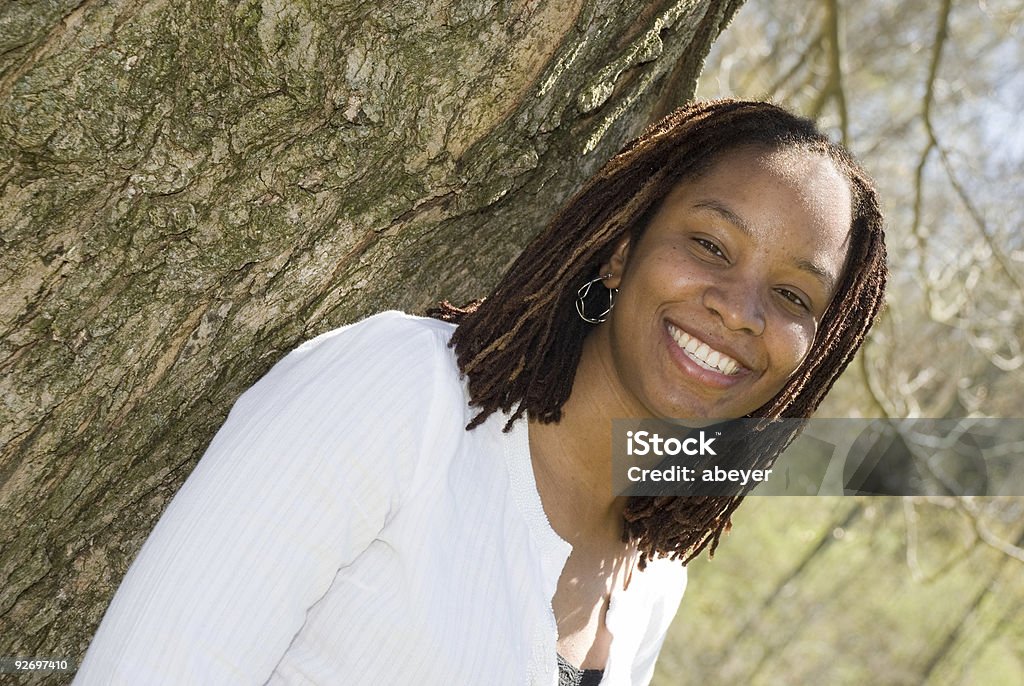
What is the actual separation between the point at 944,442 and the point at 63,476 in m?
3.04

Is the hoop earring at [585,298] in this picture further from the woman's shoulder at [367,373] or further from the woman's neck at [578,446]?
the woman's shoulder at [367,373]

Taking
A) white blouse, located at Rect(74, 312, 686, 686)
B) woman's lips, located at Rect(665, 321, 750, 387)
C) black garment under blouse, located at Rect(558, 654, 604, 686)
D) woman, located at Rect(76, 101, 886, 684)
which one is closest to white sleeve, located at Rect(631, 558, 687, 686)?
woman, located at Rect(76, 101, 886, 684)

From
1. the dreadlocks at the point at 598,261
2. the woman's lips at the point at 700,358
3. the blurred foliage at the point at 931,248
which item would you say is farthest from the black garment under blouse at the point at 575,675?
the blurred foliage at the point at 931,248

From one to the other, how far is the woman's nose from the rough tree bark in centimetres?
45

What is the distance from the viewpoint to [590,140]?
93.2 inches

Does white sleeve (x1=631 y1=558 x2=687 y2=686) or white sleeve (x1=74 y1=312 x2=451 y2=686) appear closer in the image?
white sleeve (x1=74 y1=312 x2=451 y2=686)

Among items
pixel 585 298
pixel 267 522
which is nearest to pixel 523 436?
pixel 585 298

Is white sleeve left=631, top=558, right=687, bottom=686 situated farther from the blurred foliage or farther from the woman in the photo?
the blurred foliage

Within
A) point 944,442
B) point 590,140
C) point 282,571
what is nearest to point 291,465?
point 282,571

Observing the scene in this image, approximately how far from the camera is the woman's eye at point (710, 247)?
208 cm

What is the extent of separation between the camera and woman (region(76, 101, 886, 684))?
5.84 feet

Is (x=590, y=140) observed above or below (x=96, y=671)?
above

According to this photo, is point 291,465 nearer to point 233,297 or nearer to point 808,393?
point 233,297

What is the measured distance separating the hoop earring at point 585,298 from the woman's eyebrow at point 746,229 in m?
0.23
